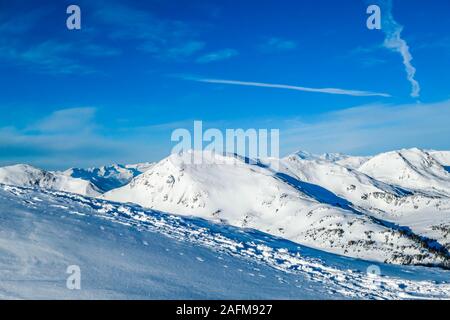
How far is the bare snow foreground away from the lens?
19172 millimetres

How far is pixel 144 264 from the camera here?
23359 mm

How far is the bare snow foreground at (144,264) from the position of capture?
19172mm

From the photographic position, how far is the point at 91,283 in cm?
1903

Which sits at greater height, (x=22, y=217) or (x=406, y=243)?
(x=22, y=217)

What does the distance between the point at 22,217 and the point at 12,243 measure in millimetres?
6066

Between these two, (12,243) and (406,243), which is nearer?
(12,243)
